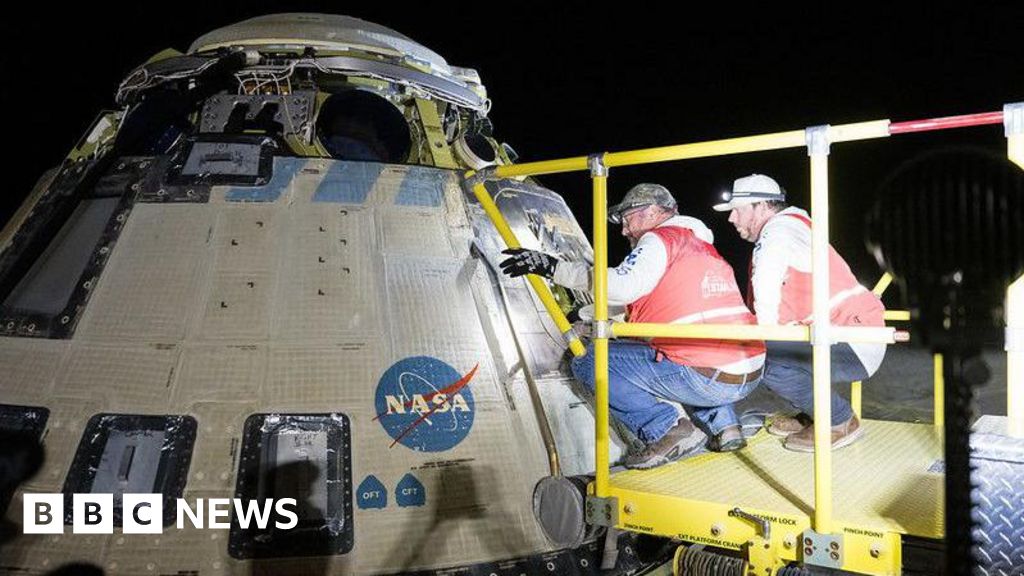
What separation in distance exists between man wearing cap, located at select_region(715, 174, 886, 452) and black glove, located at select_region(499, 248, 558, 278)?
88 centimetres

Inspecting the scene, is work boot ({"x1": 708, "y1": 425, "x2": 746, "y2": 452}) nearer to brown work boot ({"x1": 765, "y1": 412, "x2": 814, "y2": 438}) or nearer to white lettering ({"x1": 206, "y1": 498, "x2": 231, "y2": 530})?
brown work boot ({"x1": 765, "y1": 412, "x2": 814, "y2": 438})

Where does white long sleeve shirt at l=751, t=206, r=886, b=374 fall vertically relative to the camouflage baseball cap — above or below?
below

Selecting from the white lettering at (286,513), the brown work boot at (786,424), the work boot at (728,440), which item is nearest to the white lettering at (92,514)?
the white lettering at (286,513)

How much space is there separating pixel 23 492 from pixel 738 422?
350cm

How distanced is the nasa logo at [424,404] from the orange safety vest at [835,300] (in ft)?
5.50

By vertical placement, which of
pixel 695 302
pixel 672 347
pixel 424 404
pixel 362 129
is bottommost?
pixel 424 404

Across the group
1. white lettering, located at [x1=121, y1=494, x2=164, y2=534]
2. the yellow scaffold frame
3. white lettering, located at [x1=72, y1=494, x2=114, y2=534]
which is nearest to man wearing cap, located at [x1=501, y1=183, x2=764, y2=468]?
the yellow scaffold frame

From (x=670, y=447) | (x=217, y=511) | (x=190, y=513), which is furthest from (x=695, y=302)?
(x=190, y=513)

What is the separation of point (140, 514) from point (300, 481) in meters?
0.70

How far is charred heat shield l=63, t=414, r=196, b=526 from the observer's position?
3.33m

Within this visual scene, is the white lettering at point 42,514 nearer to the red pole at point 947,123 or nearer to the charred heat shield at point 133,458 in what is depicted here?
the charred heat shield at point 133,458

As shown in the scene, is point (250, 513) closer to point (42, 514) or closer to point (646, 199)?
point (42, 514)

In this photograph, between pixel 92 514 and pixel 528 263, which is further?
pixel 528 263

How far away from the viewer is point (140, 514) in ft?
10.7
